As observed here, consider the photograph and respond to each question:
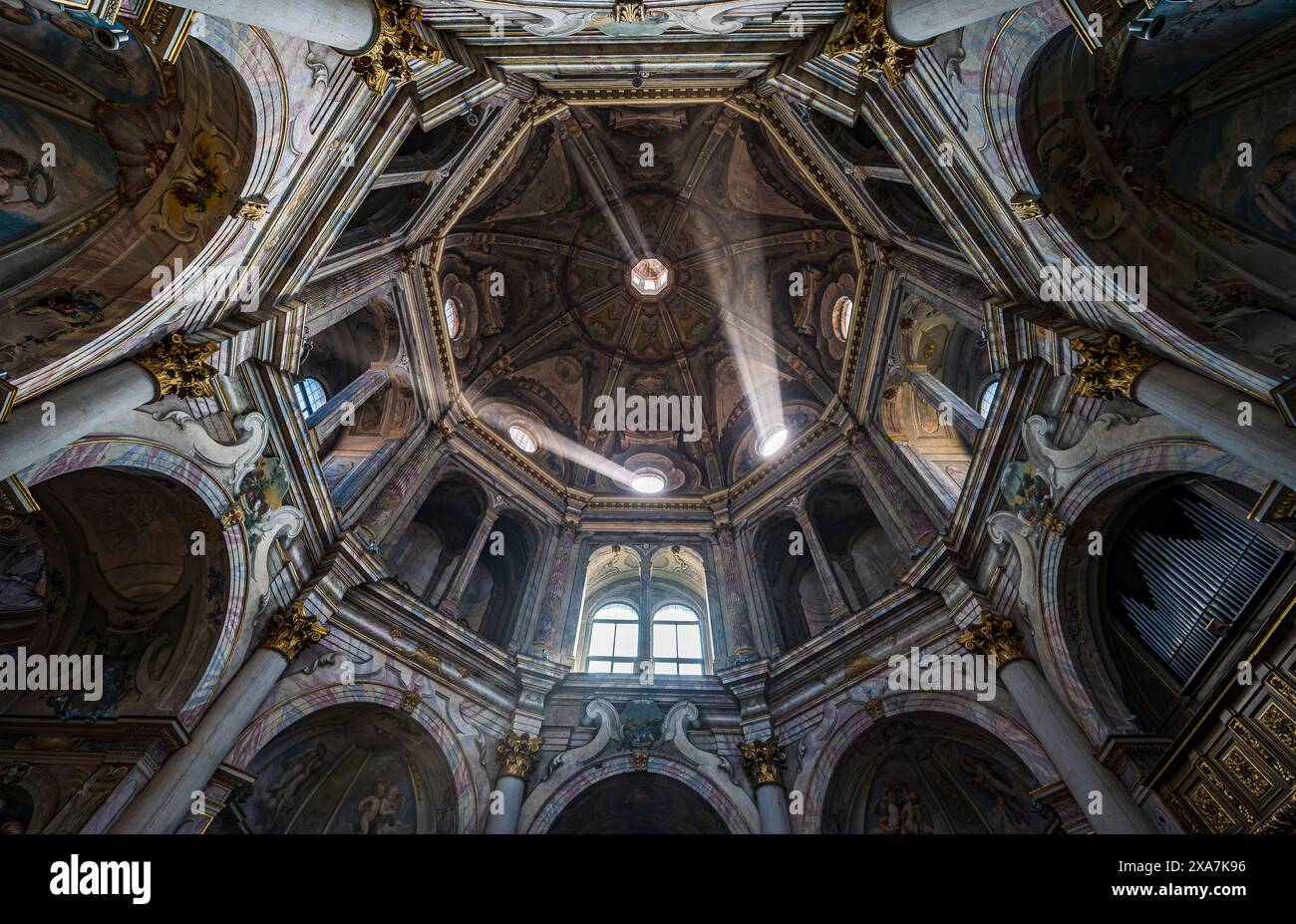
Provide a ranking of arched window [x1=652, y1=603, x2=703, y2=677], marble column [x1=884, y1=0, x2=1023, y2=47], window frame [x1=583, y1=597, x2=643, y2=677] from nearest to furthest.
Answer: marble column [x1=884, y1=0, x2=1023, y2=47]
window frame [x1=583, y1=597, x2=643, y2=677]
arched window [x1=652, y1=603, x2=703, y2=677]

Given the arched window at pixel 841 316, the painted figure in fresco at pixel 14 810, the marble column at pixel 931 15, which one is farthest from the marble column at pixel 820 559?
the painted figure in fresco at pixel 14 810

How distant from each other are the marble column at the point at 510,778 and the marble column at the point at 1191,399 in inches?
437

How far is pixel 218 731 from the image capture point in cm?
995

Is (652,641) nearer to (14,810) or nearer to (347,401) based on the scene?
(347,401)

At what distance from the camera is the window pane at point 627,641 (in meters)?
17.3

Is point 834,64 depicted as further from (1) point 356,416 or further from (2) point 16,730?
(2) point 16,730

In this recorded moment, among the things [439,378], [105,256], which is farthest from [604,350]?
[105,256]

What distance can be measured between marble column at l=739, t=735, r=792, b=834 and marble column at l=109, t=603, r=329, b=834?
8.16 metres

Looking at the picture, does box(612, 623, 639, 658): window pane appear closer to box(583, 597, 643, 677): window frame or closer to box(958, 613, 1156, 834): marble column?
box(583, 597, 643, 677): window frame

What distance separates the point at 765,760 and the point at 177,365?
1158 cm

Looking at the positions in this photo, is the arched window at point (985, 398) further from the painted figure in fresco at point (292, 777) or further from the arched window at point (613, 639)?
the painted figure in fresco at point (292, 777)

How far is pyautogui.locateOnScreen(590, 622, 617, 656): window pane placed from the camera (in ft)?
57.1

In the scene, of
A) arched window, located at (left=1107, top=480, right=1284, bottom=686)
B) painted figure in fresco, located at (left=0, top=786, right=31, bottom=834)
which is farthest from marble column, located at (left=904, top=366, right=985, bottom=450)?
painted figure in fresco, located at (left=0, top=786, right=31, bottom=834)

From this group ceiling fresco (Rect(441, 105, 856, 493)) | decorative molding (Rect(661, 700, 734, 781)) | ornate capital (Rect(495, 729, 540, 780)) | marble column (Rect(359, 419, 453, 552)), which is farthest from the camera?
ceiling fresco (Rect(441, 105, 856, 493))
